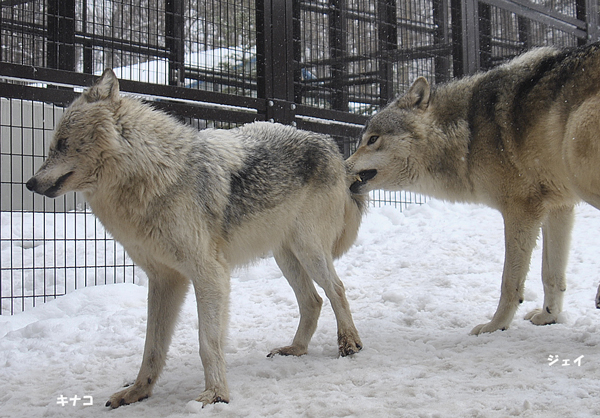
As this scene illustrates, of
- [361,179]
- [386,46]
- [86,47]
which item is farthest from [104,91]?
[386,46]

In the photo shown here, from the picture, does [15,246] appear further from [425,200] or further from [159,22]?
[425,200]

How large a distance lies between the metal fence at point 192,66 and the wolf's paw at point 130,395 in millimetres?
2937

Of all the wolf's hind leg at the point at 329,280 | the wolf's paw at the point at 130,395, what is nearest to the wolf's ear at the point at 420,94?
the wolf's hind leg at the point at 329,280

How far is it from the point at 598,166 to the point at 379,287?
2793 millimetres

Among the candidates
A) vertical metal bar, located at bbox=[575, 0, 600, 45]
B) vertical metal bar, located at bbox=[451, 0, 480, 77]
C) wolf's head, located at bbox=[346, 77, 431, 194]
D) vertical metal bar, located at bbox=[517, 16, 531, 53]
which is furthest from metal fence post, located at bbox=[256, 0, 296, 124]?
vertical metal bar, located at bbox=[575, 0, 600, 45]

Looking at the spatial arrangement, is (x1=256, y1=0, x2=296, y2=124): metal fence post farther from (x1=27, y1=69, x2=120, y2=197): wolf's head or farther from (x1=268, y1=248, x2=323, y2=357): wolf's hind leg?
(x1=27, y1=69, x2=120, y2=197): wolf's head

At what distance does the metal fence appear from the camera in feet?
18.9

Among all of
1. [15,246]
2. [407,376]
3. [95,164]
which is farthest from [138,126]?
[15,246]

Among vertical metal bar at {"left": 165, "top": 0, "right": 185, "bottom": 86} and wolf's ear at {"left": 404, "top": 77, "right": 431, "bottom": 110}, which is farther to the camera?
vertical metal bar at {"left": 165, "top": 0, "right": 185, "bottom": 86}

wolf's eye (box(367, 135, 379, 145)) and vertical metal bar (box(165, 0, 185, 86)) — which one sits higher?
vertical metal bar (box(165, 0, 185, 86))

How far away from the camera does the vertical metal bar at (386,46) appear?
8.05 meters

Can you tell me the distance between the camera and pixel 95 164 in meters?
3.07

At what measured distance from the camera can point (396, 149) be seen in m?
4.36

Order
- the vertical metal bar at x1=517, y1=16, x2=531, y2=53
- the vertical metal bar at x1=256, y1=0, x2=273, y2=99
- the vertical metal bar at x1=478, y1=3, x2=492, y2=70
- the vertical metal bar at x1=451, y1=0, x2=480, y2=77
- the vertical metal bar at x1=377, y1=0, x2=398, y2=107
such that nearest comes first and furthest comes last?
1. the vertical metal bar at x1=256, y1=0, x2=273, y2=99
2. the vertical metal bar at x1=377, y1=0, x2=398, y2=107
3. the vertical metal bar at x1=451, y1=0, x2=480, y2=77
4. the vertical metal bar at x1=478, y1=3, x2=492, y2=70
5. the vertical metal bar at x1=517, y1=16, x2=531, y2=53
